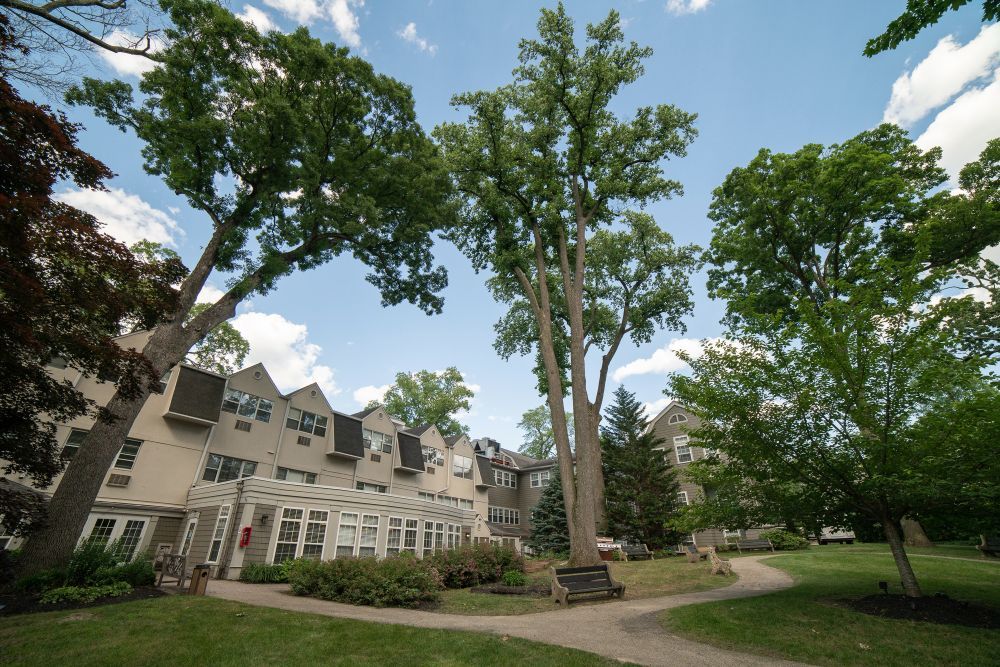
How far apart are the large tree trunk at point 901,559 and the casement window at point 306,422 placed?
A: 24.3 metres

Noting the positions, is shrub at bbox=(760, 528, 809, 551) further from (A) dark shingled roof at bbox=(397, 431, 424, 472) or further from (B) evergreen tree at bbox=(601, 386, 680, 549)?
(A) dark shingled roof at bbox=(397, 431, 424, 472)

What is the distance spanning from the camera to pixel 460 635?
23.3 feet

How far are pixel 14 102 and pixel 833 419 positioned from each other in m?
13.9

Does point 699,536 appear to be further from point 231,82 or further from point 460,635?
point 231,82

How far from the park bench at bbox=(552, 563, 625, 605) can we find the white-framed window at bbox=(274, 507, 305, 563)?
11.3 m

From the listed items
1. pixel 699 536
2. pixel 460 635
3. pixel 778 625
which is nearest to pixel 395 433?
pixel 699 536

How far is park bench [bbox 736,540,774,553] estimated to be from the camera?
23.7 metres

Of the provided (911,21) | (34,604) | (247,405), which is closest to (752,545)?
(911,21)

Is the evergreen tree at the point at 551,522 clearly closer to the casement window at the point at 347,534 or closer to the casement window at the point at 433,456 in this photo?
the casement window at the point at 433,456

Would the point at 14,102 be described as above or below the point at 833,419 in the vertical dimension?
above

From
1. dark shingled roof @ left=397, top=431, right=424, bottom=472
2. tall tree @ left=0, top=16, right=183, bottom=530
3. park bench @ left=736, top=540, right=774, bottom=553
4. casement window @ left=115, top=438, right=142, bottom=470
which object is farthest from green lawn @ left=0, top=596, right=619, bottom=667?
park bench @ left=736, top=540, right=774, bottom=553

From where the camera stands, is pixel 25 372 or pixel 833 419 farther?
pixel 833 419

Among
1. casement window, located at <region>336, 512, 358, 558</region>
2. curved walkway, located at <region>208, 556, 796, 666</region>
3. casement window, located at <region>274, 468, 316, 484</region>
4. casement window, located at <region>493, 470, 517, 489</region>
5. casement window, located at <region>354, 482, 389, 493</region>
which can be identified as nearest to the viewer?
curved walkway, located at <region>208, 556, 796, 666</region>

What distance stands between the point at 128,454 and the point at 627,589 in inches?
787
